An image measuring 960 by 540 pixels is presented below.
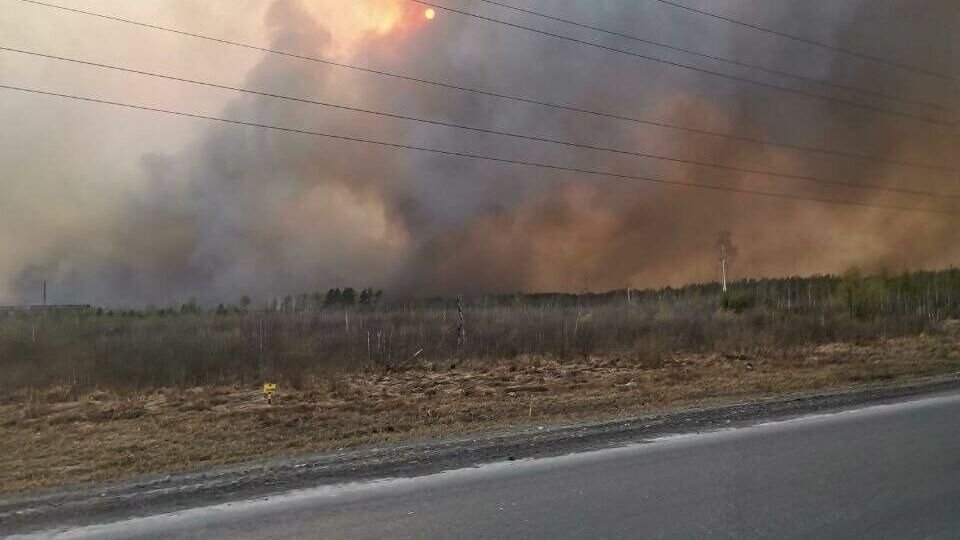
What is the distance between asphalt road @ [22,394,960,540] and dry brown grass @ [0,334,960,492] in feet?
10.7

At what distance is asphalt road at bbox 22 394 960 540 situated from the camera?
18.1 feet

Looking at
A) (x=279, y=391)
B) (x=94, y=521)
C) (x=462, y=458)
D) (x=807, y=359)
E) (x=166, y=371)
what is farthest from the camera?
(x=807, y=359)

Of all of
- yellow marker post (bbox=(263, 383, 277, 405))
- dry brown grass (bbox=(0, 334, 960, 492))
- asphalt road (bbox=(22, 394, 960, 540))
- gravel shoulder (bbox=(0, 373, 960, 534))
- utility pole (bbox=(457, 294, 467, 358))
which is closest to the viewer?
asphalt road (bbox=(22, 394, 960, 540))

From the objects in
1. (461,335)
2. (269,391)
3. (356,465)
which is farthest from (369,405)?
(461,335)

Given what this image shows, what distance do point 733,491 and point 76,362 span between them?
17.6 m

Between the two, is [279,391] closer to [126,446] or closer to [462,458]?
[126,446]

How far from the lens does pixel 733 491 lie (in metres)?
6.49

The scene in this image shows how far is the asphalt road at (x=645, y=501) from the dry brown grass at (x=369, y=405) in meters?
3.25

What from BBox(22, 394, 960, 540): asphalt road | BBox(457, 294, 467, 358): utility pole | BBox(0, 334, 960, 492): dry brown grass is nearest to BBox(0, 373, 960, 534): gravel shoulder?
BBox(22, 394, 960, 540): asphalt road

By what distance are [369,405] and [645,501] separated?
9.53 metres

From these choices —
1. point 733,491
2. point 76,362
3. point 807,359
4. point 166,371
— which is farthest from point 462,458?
point 807,359

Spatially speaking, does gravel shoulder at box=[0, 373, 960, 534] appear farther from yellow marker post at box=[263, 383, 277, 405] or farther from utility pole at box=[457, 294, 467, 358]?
utility pole at box=[457, 294, 467, 358]

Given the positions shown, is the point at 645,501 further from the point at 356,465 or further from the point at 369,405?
the point at 369,405

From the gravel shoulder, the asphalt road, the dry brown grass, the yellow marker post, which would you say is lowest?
the dry brown grass
